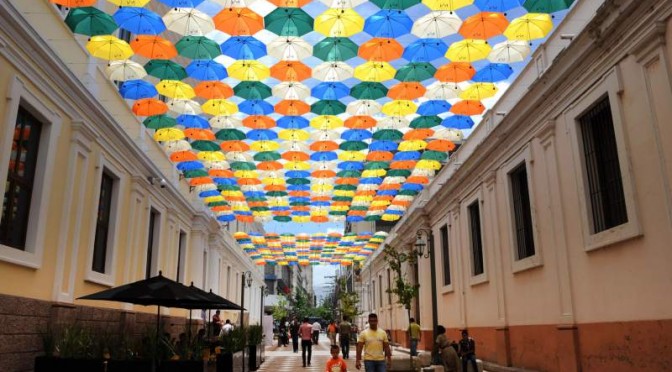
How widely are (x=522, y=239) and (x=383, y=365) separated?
6579 millimetres

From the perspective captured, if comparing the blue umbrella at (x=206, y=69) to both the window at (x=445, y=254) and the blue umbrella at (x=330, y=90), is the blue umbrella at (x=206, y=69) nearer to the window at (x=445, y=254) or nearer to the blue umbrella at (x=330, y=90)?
the blue umbrella at (x=330, y=90)

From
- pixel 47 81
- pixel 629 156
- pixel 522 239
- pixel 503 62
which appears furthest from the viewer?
pixel 522 239

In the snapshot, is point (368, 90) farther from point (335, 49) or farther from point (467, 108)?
point (467, 108)

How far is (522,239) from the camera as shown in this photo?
1398 centimetres

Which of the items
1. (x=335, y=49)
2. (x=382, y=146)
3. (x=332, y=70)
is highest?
(x=332, y=70)

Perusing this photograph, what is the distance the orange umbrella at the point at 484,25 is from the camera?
36.5ft

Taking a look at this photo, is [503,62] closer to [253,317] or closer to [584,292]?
[584,292]

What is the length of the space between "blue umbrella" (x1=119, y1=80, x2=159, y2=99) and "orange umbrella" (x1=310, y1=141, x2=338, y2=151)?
18.1 feet

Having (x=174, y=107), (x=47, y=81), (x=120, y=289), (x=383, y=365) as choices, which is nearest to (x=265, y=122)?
(x=174, y=107)

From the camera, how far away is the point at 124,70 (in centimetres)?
1342

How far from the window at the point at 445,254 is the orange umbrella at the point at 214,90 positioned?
1149 cm

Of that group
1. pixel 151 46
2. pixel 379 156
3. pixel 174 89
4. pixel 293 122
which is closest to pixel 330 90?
pixel 293 122

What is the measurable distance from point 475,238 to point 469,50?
7.86m

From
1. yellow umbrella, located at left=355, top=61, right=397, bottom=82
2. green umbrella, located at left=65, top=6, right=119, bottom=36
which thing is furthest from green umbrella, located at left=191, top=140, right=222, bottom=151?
green umbrella, located at left=65, top=6, right=119, bottom=36
